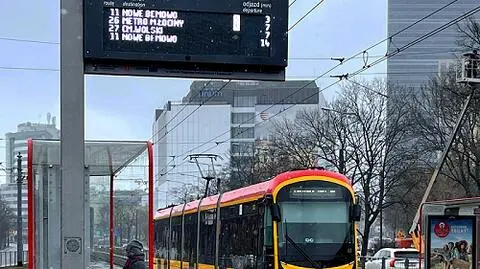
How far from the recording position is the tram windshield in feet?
59.7

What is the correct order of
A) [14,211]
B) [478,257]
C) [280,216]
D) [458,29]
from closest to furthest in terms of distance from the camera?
[478,257], [280,216], [14,211], [458,29]

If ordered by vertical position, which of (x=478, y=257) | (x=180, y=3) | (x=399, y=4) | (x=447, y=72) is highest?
(x=399, y=4)

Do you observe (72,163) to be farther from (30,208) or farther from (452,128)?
(452,128)

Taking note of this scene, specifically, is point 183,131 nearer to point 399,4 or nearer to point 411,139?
point 399,4

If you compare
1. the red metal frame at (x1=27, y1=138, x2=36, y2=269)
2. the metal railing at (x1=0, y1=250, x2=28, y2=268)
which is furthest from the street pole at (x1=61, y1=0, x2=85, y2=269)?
the metal railing at (x1=0, y1=250, x2=28, y2=268)

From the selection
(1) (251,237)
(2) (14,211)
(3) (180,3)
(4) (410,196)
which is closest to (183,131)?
(4) (410,196)

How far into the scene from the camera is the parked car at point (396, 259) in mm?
32638

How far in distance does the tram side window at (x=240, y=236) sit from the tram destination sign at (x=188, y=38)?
31.0 ft

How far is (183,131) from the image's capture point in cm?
12331

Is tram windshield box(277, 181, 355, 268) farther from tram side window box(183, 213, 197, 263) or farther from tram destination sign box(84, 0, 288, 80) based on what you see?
tram destination sign box(84, 0, 288, 80)

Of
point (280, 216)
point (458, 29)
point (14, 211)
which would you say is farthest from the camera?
point (458, 29)

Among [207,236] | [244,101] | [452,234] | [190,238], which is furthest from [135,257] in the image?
[244,101]

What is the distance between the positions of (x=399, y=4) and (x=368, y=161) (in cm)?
9974

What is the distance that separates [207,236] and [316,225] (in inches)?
237
